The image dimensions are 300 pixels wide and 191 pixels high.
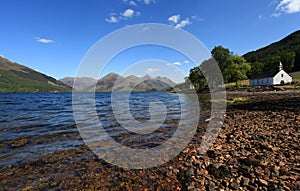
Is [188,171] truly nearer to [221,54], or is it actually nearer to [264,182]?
[264,182]

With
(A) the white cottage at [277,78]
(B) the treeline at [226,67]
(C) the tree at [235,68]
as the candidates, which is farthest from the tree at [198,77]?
(A) the white cottage at [277,78]

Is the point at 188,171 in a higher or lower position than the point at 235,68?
lower

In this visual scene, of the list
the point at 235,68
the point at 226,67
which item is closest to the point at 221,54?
the point at 226,67

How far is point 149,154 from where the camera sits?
748 cm

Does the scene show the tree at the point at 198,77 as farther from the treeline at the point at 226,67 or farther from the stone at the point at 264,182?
the stone at the point at 264,182


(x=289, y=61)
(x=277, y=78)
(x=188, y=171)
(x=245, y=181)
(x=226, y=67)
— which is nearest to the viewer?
(x=245, y=181)

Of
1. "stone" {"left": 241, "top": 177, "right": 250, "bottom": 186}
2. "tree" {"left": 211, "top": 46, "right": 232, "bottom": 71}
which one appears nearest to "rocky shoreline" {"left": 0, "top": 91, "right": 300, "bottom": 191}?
"stone" {"left": 241, "top": 177, "right": 250, "bottom": 186}

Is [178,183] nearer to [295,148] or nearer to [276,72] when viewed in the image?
[295,148]

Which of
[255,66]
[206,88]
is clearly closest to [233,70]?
[206,88]

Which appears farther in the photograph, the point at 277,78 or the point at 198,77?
the point at 198,77

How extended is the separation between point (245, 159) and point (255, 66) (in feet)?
441

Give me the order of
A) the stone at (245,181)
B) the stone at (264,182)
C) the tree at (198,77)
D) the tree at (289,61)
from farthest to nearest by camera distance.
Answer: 1. the tree at (289,61)
2. the tree at (198,77)
3. the stone at (245,181)
4. the stone at (264,182)

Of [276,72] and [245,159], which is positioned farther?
[276,72]

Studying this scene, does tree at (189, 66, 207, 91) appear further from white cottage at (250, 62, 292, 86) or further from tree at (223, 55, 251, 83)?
white cottage at (250, 62, 292, 86)
